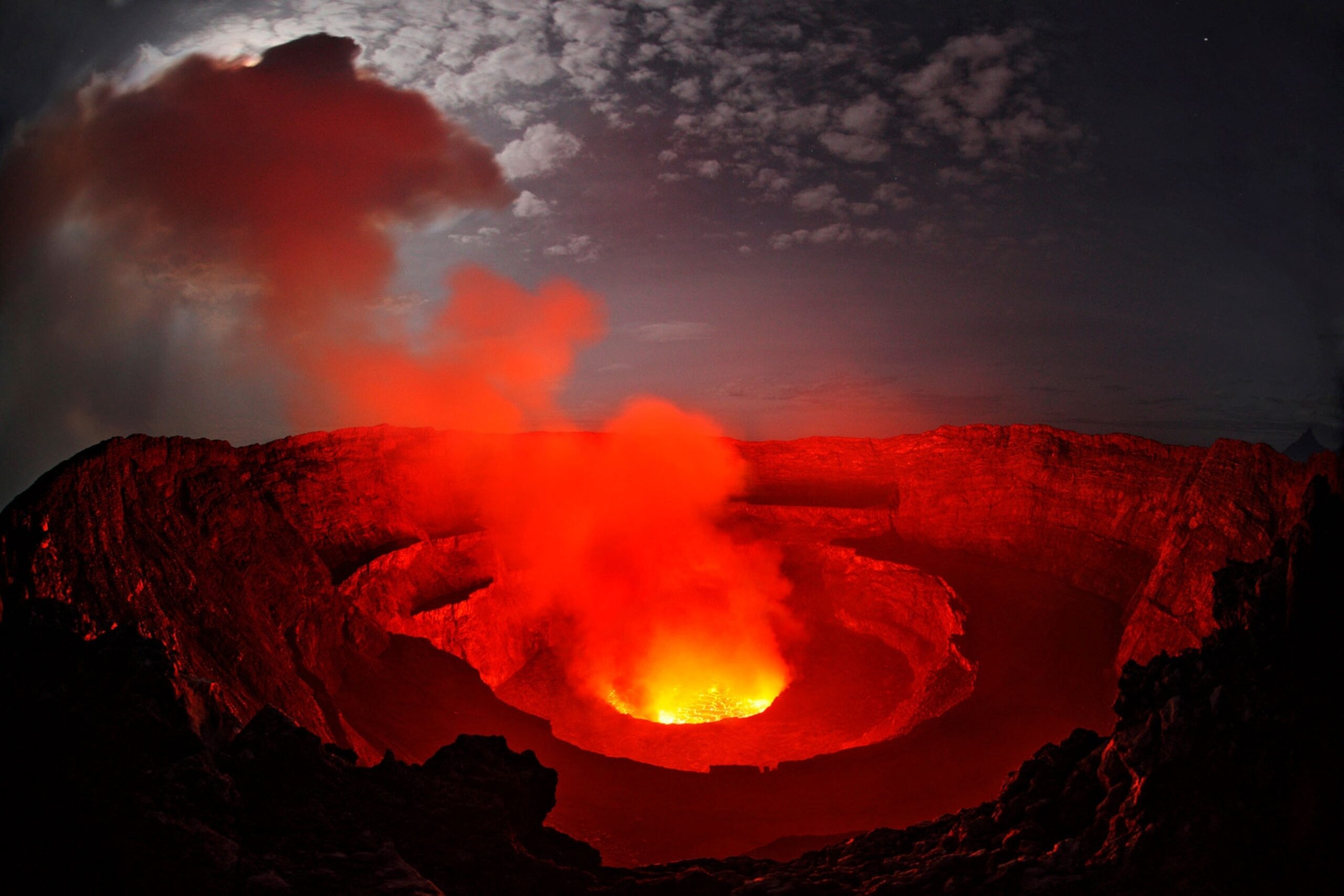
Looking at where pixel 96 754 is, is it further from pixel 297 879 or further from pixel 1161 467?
pixel 1161 467

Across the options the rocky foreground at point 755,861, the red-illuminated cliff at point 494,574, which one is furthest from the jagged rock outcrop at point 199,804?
the red-illuminated cliff at point 494,574

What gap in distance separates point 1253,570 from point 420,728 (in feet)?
70.9

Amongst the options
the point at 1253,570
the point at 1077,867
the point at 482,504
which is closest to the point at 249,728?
the point at 1077,867

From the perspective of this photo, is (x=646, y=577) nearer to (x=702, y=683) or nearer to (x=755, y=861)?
(x=702, y=683)

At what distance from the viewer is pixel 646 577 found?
132ft

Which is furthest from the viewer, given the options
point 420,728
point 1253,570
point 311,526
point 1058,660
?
point 311,526

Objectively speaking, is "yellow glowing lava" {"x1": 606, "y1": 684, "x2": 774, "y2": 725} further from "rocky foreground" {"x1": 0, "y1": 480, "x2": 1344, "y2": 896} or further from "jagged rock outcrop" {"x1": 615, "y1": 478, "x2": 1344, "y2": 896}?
"jagged rock outcrop" {"x1": 615, "y1": 478, "x2": 1344, "y2": 896}

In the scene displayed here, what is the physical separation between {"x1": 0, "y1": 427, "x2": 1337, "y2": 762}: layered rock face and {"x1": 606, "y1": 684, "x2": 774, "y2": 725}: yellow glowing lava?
673cm

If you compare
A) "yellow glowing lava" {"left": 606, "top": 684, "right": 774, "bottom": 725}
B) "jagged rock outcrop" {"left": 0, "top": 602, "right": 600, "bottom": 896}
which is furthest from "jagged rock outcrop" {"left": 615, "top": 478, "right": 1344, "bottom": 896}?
"yellow glowing lava" {"left": 606, "top": 684, "right": 774, "bottom": 725}

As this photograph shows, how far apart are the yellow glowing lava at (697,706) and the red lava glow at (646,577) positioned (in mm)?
64

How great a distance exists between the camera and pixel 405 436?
37656mm

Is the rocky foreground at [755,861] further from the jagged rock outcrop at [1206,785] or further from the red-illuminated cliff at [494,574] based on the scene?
the red-illuminated cliff at [494,574]

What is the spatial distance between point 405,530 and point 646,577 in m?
14.0

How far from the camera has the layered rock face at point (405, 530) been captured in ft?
49.9
